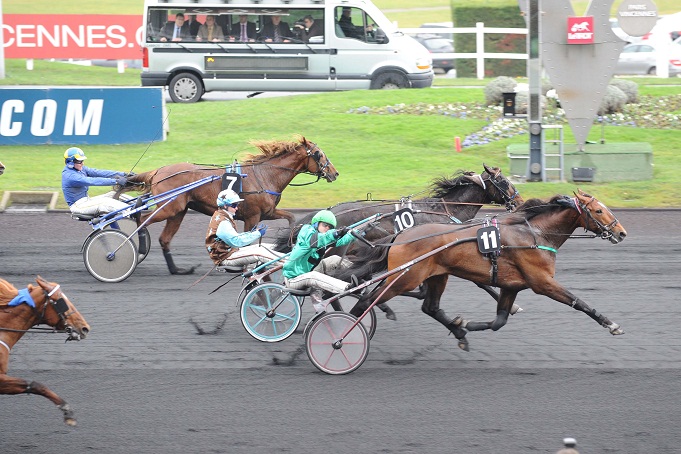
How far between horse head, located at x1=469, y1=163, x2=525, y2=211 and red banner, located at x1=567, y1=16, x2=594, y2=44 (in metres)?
6.35

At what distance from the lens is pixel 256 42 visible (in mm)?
21172

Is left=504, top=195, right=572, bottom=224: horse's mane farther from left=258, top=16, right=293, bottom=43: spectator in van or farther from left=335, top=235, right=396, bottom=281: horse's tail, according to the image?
left=258, top=16, right=293, bottom=43: spectator in van

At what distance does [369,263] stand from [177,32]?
14360 mm

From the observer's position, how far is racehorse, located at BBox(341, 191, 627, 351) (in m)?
7.62

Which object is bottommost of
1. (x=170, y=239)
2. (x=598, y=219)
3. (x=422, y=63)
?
(x=170, y=239)

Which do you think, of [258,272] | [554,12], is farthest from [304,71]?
[258,272]

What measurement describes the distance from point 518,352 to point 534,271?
779 mm

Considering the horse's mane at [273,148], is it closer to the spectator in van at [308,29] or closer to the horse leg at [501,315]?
the horse leg at [501,315]

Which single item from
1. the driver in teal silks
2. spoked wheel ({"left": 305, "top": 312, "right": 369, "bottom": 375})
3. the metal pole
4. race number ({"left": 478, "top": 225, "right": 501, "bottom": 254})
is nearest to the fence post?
the metal pole

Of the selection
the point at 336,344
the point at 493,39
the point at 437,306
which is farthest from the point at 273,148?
the point at 493,39

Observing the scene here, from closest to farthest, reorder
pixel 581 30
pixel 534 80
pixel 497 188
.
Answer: pixel 497 188, pixel 534 80, pixel 581 30

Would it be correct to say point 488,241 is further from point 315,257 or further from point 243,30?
point 243,30

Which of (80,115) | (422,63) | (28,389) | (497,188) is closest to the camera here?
(28,389)

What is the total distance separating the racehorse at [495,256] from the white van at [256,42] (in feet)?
44.6
